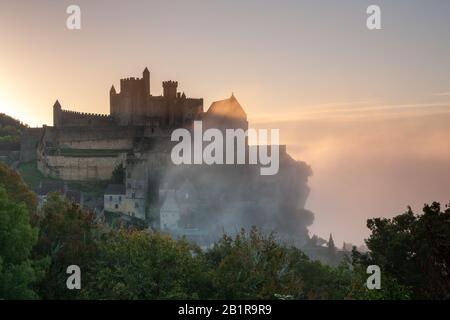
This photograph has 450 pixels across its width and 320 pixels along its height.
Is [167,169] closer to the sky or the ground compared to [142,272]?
closer to the sky

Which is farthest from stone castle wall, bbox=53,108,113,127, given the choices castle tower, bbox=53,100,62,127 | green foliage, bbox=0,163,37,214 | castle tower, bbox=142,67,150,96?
green foliage, bbox=0,163,37,214

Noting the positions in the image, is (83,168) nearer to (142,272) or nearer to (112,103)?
(112,103)

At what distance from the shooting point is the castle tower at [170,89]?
340 feet

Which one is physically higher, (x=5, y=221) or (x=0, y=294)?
(x=5, y=221)

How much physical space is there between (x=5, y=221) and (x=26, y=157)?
238 ft

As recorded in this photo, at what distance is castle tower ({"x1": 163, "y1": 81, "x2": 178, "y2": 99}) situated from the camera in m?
104

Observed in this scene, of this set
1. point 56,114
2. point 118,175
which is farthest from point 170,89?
point 118,175

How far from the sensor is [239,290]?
35406 millimetres

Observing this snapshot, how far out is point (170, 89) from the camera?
104438mm

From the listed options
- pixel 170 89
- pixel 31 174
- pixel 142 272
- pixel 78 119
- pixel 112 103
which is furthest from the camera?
pixel 78 119

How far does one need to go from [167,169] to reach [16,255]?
60546 mm
